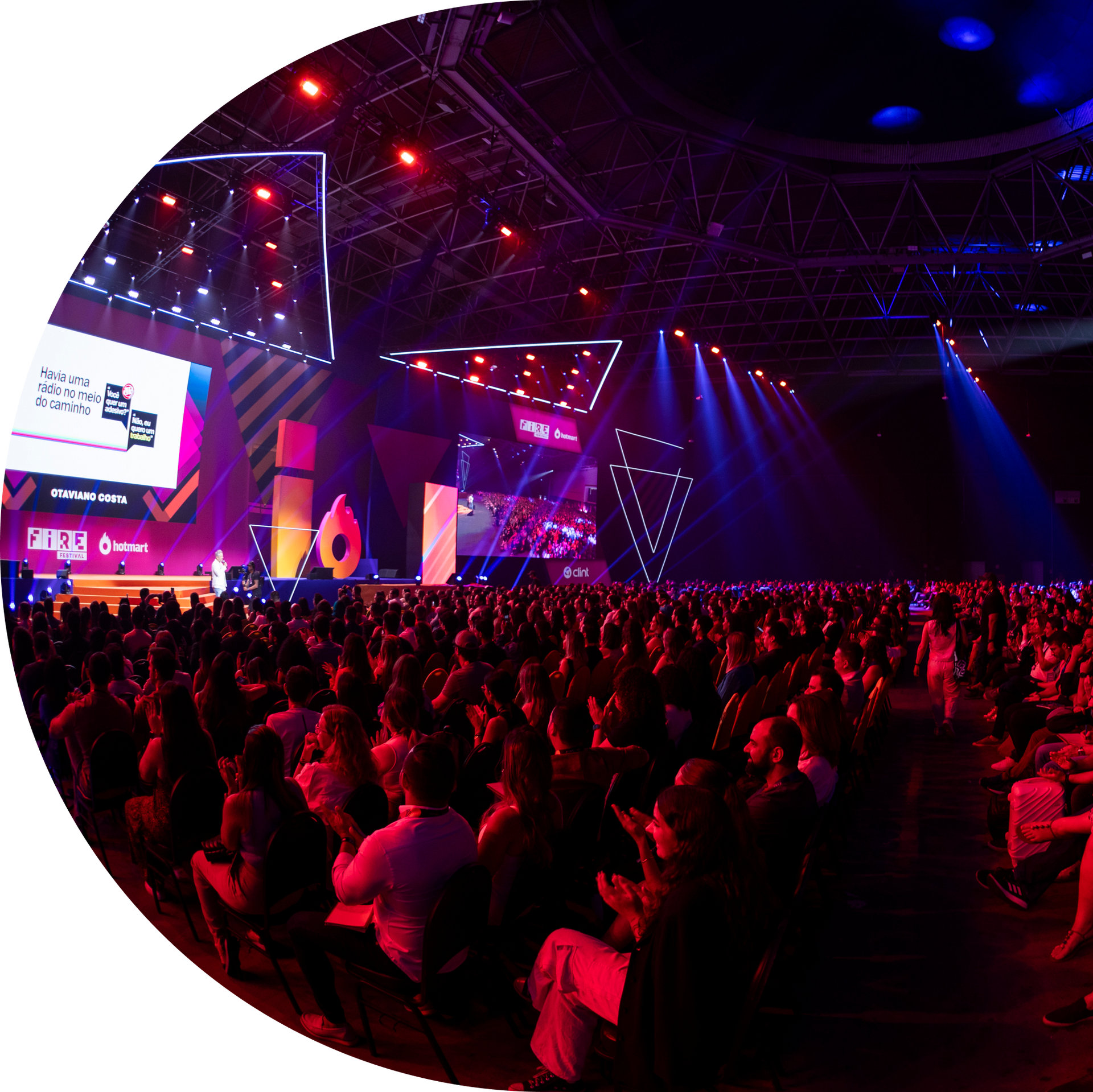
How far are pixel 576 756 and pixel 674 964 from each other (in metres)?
1.44

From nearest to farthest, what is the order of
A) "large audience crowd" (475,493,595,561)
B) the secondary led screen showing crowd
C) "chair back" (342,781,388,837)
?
"chair back" (342,781,388,837), the secondary led screen showing crowd, "large audience crowd" (475,493,595,561)

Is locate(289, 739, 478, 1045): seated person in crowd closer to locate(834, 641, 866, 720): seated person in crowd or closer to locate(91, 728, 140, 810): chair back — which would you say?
locate(91, 728, 140, 810): chair back

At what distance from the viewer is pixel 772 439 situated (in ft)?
91.7

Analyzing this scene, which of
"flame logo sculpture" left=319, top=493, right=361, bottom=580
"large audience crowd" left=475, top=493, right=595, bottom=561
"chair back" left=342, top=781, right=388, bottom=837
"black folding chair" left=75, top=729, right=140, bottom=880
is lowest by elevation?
"black folding chair" left=75, top=729, right=140, bottom=880

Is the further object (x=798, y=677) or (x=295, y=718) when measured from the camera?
(x=798, y=677)

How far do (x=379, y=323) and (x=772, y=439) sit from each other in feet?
48.6

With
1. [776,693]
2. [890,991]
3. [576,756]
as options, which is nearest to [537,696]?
[576,756]

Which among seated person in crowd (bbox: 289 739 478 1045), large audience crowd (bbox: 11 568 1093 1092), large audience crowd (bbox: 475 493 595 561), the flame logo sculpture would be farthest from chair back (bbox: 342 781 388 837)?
large audience crowd (bbox: 475 493 595 561)

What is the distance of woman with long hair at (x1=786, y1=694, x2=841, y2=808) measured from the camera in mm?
3598

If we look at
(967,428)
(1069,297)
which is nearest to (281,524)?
(1069,297)

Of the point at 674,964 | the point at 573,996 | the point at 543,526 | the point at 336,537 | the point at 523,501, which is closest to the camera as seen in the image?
the point at 674,964

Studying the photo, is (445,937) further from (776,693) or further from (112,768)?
(776,693)

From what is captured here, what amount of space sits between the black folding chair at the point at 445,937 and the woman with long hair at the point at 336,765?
815mm

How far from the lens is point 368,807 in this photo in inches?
124
